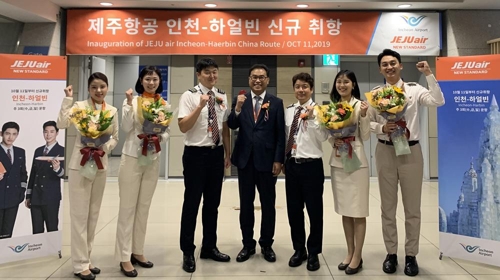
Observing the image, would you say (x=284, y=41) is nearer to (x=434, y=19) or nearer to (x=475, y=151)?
(x=434, y=19)

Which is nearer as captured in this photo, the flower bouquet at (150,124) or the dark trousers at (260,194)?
the flower bouquet at (150,124)

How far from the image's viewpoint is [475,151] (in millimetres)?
3162

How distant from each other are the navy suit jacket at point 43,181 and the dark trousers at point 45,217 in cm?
4

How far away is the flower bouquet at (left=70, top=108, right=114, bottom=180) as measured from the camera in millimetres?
2664

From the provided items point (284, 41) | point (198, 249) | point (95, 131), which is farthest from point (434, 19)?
point (95, 131)

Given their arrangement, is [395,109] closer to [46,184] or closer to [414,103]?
[414,103]

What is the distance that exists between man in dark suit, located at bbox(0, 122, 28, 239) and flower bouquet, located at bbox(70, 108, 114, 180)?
31.6 inches

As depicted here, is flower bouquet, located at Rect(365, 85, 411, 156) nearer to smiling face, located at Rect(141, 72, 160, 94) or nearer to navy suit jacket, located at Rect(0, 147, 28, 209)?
smiling face, located at Rect(141, 72, 160, 94)

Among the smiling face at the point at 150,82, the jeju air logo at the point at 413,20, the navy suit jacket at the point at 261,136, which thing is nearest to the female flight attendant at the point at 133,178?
the smiling face at the point at 150,82

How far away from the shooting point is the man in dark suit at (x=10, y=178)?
10.0 feet

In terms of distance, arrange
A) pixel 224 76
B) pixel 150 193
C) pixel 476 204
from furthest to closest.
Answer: pixel 224 76, pixel 476 204, pixel 150 193

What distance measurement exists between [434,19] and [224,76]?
437 cm

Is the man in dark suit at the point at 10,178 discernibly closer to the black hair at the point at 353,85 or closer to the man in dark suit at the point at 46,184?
the man in dark suit at the point at 46,184

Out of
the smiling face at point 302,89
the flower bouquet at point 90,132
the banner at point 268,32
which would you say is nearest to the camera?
the flower bouquet at point 90,132
